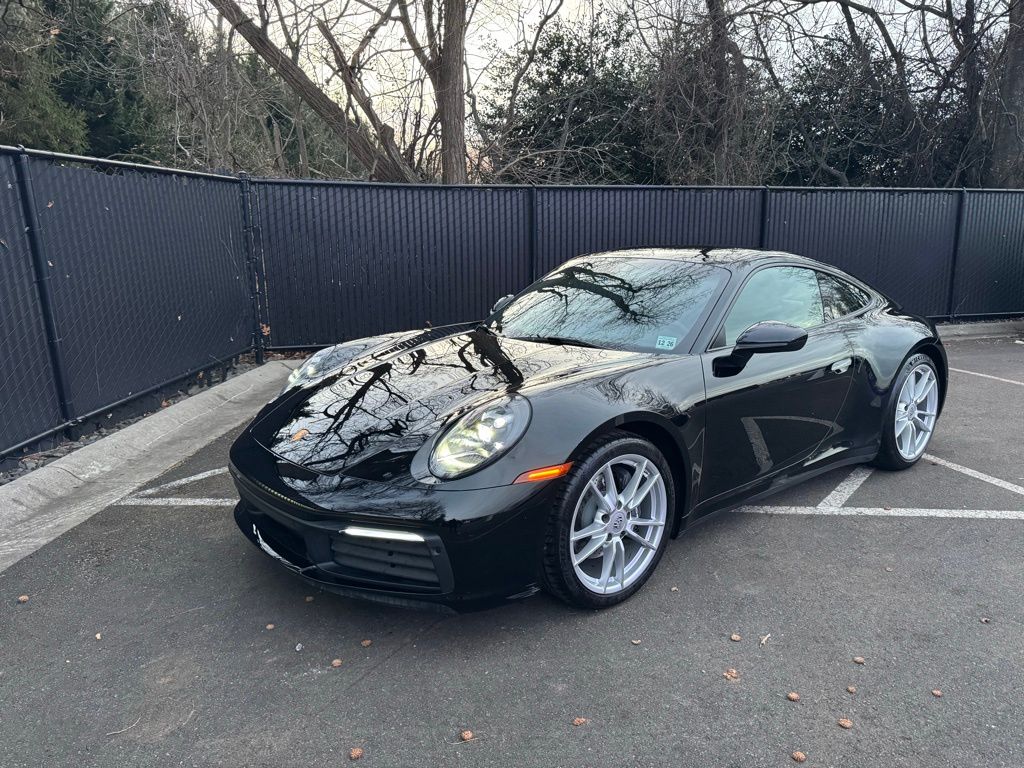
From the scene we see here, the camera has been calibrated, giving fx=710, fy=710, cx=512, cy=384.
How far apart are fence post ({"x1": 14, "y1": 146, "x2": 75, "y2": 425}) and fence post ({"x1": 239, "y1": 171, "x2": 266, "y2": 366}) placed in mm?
2982

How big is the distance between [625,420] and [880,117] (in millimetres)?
16158

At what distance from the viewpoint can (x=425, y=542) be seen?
2533mm

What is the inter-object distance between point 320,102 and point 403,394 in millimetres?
9551

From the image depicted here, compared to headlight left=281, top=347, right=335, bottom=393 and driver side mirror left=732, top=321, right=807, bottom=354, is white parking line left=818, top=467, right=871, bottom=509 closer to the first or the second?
driver side mirror left=732, top=321, right=807, bottom=354

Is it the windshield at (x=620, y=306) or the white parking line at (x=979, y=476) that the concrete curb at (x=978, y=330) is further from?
the windshield at (x=620, y=306)

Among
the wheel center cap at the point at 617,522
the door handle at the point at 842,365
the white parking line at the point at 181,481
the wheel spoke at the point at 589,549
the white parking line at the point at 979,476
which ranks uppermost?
the door handle at the point at 842,365

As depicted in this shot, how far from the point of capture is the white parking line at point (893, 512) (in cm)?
391

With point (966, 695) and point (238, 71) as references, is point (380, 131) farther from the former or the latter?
point (966, 695)

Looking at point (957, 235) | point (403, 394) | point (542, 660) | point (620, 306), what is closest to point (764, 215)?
point (957, 235)

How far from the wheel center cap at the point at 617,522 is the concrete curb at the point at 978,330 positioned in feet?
31.2

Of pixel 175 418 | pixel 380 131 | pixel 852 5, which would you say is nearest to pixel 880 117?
pixel 852 5

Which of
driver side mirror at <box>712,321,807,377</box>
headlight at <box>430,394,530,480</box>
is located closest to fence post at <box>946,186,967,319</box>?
driver side mirror at <box>712,321,807,377</box>

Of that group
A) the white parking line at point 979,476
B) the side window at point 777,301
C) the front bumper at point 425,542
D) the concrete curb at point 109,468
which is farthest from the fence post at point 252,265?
the white parking line at point 979,476

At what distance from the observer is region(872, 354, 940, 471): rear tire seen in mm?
4391
